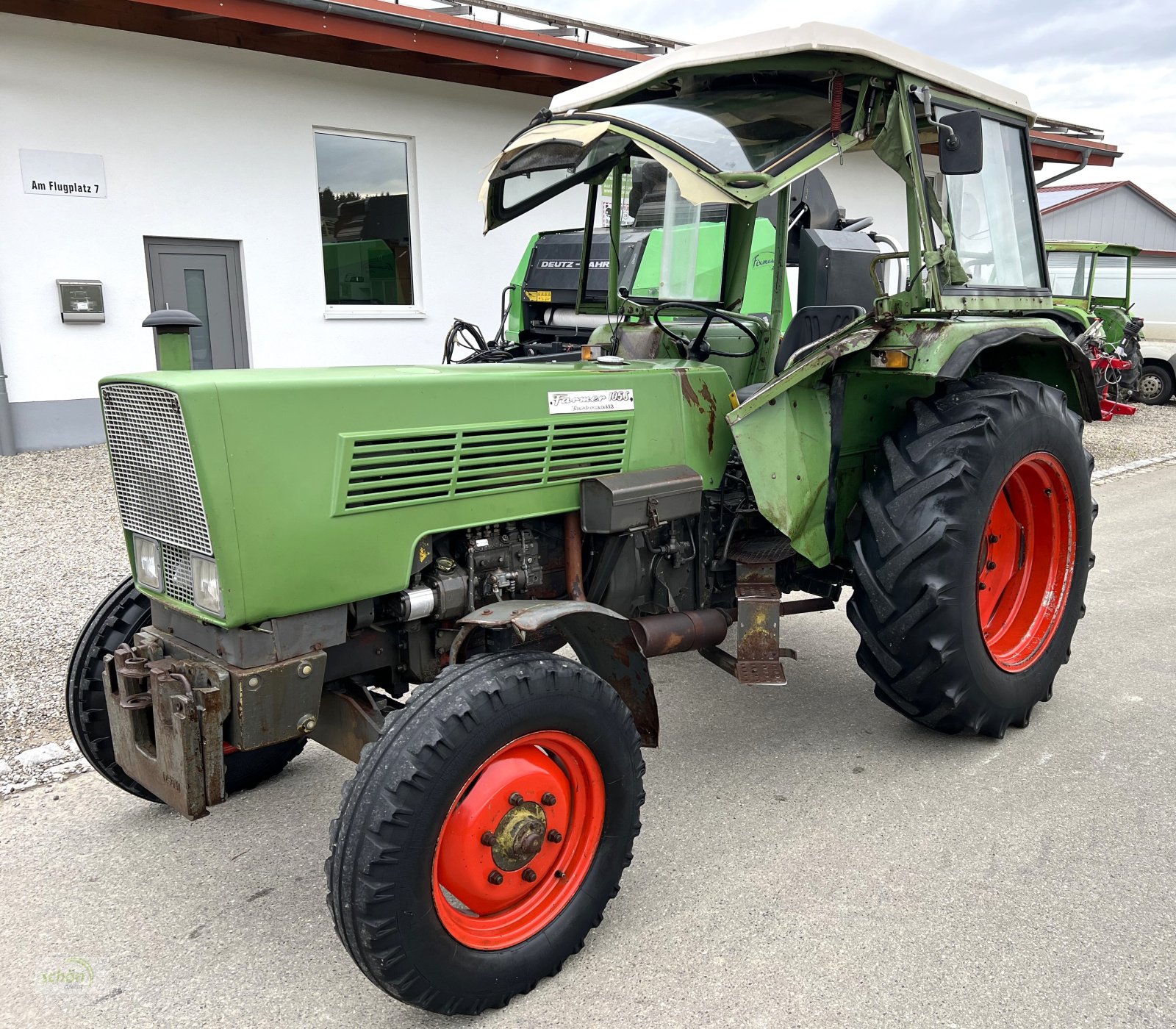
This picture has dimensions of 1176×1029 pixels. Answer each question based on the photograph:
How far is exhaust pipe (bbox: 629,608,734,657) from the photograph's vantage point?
3.09 meters

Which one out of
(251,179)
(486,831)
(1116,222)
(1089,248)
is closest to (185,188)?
(251,179)

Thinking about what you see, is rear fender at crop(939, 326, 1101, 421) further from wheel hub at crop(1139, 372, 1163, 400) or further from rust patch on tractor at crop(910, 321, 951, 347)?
wheel hub at crop(1139, 372, 1163, 400)

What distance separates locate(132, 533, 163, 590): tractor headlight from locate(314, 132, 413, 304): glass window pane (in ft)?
23.3

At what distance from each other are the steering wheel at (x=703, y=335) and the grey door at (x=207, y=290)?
619 cm

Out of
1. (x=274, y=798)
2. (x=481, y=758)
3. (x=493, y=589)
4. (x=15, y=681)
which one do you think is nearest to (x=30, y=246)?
(x=15, y=681)

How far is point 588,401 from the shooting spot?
286 centimetres

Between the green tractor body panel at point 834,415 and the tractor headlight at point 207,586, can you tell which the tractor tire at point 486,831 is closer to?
the tractor headlight at point 207,586

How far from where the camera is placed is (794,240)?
3945 millimetres

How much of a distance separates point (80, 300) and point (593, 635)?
697cm

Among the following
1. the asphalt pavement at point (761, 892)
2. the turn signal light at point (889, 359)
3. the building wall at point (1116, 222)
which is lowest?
the asphalt pavement at point (761, 892)

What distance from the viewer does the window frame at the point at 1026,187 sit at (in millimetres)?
3295

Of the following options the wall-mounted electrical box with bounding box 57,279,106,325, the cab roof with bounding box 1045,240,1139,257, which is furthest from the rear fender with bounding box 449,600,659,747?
the cab roof with bounding box 1045,240,1139,257

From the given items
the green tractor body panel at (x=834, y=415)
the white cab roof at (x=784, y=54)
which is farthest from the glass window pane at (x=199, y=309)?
the green tractor body panel at (x=834, y=415)

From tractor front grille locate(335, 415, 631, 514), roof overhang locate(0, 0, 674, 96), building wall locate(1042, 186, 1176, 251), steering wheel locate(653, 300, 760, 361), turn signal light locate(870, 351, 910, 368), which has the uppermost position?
building wall locate(1042, 186, 1176, 251)
